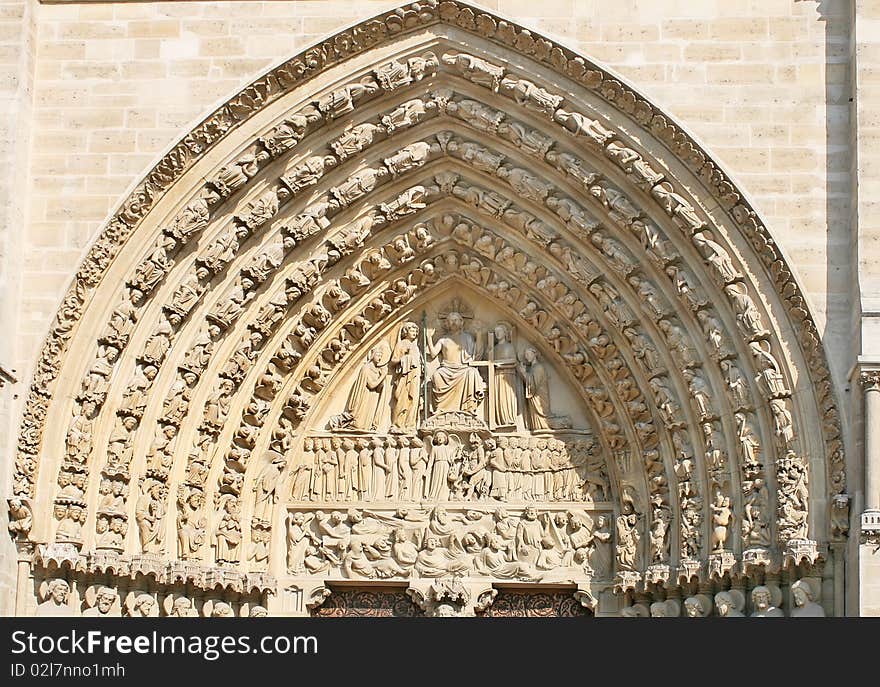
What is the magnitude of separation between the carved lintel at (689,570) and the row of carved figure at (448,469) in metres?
1.08

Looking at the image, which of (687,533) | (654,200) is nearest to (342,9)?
(654,200)

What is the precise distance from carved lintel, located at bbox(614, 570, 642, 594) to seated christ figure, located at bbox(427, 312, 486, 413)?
5.33ft

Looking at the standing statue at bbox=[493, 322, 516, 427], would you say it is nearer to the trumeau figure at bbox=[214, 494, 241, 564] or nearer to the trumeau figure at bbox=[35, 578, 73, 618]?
the trumeau figure at bbox=[214, 494, 241, 564]

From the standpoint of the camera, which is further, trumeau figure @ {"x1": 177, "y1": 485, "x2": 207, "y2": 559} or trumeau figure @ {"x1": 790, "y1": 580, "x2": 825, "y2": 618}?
trumeau figure @ {"x1": 177, "y1": 485, "x2": 207, "y2": 559}

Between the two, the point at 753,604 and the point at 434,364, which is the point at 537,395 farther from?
the point at 753,604

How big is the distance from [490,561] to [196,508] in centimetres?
208

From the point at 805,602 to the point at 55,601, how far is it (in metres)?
4.79

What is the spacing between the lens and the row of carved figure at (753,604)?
39.9ft

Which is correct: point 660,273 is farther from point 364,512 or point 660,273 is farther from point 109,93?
point 109,93

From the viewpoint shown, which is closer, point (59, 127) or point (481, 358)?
point (59, 127)

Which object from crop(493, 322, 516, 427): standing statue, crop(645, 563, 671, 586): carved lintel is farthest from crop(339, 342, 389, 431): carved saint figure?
crop(645, 563, 671, 586): carved lintel

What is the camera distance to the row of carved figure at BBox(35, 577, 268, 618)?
12.5 m

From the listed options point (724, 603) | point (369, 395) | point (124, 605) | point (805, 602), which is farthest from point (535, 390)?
point (124, 605)

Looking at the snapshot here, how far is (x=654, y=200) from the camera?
1298cm
